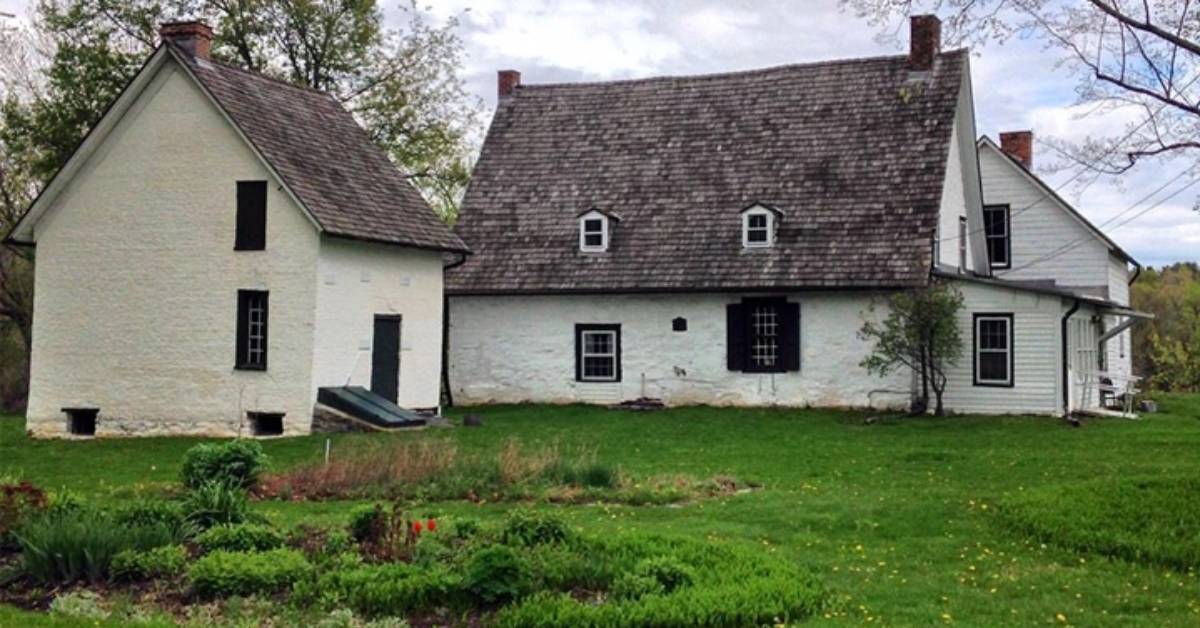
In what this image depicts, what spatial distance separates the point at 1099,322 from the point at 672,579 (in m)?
26.3

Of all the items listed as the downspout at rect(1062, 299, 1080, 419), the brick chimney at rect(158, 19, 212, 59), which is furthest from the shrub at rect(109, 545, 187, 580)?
the downspout at rect(1062, 299, 1080, 419)

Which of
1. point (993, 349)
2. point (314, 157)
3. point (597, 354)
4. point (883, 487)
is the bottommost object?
point (883, 487)

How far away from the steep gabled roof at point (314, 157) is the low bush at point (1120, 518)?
50.0 ft

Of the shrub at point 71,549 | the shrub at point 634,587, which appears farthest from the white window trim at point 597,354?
the shrub at point 634,587

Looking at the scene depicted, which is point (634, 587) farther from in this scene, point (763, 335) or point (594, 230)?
point (594, 230)

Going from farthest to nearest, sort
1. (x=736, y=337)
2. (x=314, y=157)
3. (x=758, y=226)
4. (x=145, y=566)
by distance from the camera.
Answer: (x=758, y=226) < (x=736, y=337) < (x=314, y=157) < (x=145, y=566)

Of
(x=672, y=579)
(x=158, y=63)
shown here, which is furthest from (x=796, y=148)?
(x=672, y=579)

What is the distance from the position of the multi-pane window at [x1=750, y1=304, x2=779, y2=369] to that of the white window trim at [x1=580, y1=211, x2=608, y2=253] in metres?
4.36

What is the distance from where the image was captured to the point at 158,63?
25.2 meters

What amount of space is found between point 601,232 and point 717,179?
3298 millimetres

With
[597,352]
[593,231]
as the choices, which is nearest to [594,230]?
[593,231]

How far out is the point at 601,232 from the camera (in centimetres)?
3161

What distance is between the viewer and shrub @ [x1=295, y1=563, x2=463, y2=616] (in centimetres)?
904

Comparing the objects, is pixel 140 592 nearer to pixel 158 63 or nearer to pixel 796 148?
pixel 158 63
